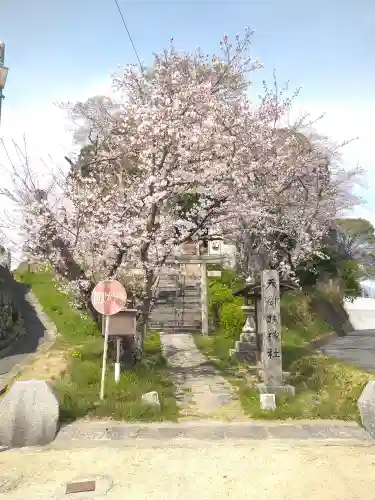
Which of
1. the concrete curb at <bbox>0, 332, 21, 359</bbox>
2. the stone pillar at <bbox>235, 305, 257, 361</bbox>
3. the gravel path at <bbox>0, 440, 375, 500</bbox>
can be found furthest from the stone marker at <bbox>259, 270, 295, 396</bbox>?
the concrete curb at <bbox>0, 332, 21, 359</bbox>

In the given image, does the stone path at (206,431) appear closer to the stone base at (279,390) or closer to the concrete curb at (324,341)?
the stone base at (279,390)

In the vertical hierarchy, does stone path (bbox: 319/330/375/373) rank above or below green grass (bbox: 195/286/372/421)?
below

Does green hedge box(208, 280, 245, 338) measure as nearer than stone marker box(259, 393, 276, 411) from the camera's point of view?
No

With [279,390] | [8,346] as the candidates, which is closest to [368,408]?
[279,390]

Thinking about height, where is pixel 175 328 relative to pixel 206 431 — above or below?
above

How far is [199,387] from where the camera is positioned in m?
11.9

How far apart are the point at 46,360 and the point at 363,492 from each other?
958 centimetres

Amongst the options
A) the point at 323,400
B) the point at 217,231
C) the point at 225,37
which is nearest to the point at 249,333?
the point at 217,231

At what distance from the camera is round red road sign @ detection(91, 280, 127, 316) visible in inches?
371

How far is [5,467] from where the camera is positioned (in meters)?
6.25

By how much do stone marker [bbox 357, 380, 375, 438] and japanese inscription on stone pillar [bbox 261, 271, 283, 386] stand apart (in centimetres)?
240

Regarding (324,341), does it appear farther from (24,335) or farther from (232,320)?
(24,335)

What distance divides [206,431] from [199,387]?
419 cm

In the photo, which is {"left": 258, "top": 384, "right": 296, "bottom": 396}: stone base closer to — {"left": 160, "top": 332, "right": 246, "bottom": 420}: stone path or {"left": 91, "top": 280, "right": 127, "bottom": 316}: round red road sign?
{"left": 160, "top": 332, "right": 246, "bottom": 420}: stone path
